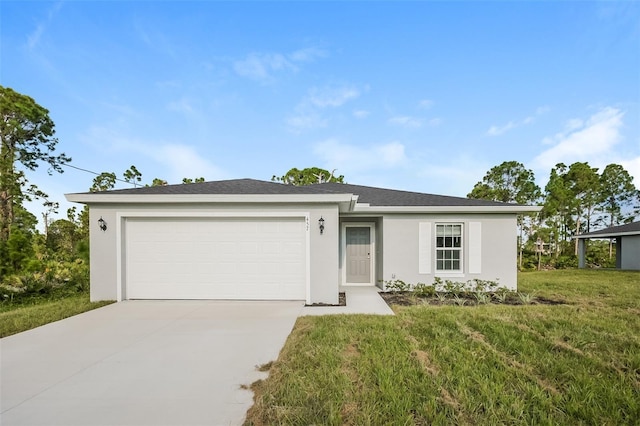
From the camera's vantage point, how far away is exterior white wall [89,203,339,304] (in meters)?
6.31

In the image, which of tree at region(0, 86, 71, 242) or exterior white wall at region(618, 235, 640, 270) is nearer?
tree at region(0, 86, 71, 242)

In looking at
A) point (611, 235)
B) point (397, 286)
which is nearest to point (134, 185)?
point (397, 286)

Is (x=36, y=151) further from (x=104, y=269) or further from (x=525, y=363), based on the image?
(x=525, y=363)

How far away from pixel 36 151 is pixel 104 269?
56.1ft

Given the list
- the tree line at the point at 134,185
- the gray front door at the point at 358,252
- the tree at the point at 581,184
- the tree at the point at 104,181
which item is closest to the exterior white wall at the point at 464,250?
the gray front door at the point at 358,252

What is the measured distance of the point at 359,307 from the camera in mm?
5973

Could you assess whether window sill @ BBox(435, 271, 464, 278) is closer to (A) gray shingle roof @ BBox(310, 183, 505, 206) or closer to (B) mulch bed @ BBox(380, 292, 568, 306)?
(B) mulch bed @ BBox(380, 292, 568, 306)

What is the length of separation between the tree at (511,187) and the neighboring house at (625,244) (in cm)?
350

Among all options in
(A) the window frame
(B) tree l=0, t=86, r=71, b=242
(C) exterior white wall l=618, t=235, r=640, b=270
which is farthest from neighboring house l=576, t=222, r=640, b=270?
(B) tree l=0, t=86, r=71, b=242


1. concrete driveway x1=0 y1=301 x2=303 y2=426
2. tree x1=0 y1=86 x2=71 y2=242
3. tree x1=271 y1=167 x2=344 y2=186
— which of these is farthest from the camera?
tree x1=271 y1=167 x2=344 y2=186

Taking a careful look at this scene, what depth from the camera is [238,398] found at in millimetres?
2598

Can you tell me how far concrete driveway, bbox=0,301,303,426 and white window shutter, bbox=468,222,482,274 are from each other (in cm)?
548

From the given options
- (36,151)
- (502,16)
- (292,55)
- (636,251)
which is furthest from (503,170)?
(36,151)

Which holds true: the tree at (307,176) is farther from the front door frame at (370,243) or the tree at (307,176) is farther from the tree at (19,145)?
the front door frame at (370,243)
